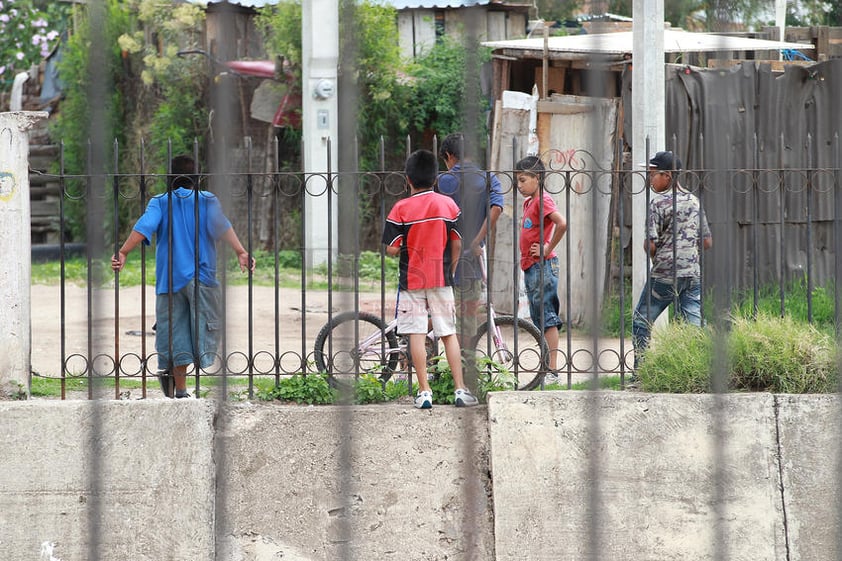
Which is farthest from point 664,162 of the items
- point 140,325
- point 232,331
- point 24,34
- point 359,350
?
point 24,34

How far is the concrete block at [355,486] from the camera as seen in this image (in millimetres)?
4395

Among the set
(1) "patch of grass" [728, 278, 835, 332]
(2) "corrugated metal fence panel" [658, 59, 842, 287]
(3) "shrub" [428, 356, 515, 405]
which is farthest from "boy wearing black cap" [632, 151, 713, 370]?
(2) "corrugated metal fence panel" [658, 59, 842, 287]

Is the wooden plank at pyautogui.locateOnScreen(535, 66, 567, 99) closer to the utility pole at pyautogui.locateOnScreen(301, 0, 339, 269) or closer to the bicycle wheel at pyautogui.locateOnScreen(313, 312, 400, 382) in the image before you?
the utility pole at pyautogui.locateOnScreen(301, 0, 339, 269)

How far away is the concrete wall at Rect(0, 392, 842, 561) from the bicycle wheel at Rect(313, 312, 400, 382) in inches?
19.8

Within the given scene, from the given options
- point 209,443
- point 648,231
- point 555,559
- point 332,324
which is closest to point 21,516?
point 209,443

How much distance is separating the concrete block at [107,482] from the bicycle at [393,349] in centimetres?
78

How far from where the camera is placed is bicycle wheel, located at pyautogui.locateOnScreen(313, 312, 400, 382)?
5047 mm

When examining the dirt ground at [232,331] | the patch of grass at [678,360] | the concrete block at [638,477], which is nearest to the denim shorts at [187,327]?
the dirt ground at [232,331]

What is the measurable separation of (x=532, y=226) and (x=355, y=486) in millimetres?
1847

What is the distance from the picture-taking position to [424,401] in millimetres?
4766

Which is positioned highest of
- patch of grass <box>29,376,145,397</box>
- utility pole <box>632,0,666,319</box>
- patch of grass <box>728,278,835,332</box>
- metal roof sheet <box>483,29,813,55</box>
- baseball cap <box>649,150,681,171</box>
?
metal roof sheet <box>483,29,813,55</box>

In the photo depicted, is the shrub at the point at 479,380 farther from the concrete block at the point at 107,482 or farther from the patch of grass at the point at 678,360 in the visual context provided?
the concrete block at the point at 107,482

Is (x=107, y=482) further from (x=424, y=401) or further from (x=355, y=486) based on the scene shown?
(x=424, y=401)

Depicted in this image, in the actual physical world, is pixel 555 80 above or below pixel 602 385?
above
